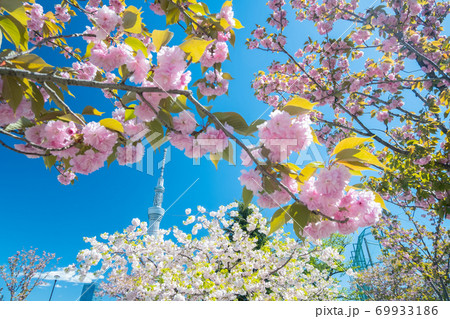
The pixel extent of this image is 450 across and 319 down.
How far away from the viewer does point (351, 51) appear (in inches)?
169

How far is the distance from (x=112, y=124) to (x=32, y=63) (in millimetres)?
504

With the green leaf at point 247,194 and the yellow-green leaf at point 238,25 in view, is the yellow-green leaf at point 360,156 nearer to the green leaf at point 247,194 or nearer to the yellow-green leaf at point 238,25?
the green leaf at point 247,194

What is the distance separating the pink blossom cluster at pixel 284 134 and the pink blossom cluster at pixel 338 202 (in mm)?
157

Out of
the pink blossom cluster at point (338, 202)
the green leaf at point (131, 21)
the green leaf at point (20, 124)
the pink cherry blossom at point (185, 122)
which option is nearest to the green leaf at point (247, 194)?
the pink blossom cluster at point (338, 202)

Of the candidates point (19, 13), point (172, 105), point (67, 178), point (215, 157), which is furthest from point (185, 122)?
point (67, 178)

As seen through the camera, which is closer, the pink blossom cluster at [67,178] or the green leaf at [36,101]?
the green leaf at [36,101]

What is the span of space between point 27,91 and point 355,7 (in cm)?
520

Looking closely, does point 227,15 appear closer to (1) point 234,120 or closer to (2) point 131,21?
(2) point 131,21

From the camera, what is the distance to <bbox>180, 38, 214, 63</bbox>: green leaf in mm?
1098

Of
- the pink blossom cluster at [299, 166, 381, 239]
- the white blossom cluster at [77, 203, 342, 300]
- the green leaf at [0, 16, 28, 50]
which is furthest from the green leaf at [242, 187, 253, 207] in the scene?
the white blossom cluster at [77, 203, 342, 300]

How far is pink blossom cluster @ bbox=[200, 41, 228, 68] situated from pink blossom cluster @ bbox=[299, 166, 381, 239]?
1.16 meters

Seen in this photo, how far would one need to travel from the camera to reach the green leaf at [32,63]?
1187 millimetres

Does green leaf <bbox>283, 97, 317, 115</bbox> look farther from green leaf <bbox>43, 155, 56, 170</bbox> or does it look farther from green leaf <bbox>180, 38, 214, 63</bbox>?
green leaf <bbox>43, 155, 56, 170</bbox>

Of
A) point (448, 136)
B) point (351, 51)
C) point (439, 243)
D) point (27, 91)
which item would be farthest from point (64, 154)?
point (439, 243)
